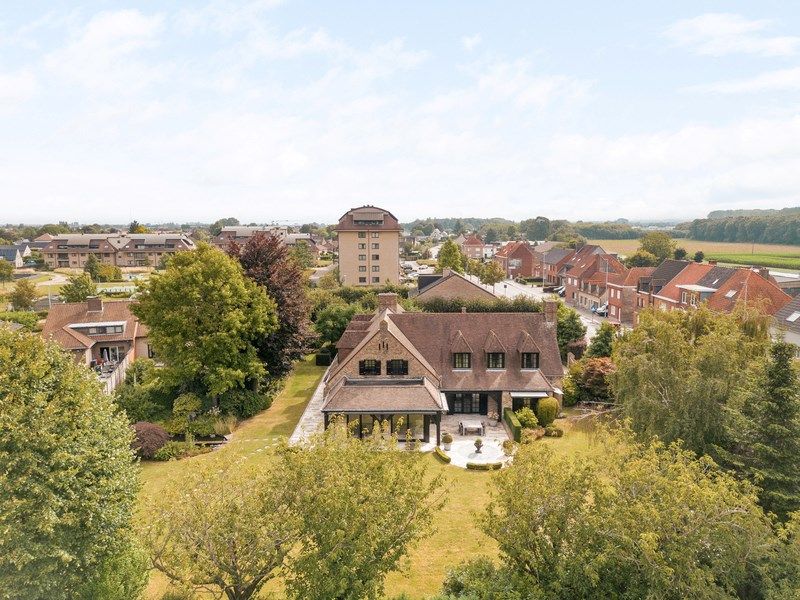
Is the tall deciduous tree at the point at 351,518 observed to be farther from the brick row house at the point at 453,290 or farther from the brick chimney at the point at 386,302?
the brick row house at the point at 453,290

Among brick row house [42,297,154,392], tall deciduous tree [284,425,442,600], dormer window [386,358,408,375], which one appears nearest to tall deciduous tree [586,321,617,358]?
dormer window [386,358,408,375]

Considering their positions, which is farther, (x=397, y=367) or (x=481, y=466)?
(x=397, y=367)

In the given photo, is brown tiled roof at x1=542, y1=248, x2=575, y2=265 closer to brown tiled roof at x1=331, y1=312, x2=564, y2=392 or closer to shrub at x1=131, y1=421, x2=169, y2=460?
brown tiled roof at x1=331, y1=312, x2=564, y2=392

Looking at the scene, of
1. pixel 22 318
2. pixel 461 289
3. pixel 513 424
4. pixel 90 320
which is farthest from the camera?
pixel 22 318

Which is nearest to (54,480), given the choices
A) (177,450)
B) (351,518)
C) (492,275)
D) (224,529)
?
(224,529)

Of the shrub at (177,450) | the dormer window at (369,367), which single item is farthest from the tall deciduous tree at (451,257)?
the shrub at (177,450)

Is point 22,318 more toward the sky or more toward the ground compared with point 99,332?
more toward the ground

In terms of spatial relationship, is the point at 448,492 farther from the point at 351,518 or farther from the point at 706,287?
the point at 706,287
